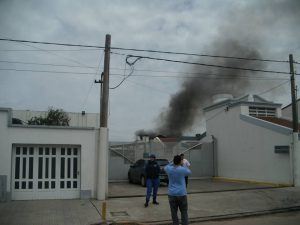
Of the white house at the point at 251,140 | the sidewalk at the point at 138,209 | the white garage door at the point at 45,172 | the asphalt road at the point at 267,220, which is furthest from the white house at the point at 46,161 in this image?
the white house at the point at 251,140

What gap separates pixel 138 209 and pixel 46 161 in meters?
4.34

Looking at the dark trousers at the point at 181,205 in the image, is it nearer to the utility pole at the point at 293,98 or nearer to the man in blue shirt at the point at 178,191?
the man in blue shirt at the point at 178,191

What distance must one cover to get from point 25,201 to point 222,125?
14.9m

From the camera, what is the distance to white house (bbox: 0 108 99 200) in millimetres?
13930

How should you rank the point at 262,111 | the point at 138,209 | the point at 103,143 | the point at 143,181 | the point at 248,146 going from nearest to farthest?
the point at 138,209 < the point at 103,143 < the point at 143,181 < the point at 248,146 < the point at 262,111

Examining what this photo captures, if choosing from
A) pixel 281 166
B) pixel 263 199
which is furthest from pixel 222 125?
pixel 263 199

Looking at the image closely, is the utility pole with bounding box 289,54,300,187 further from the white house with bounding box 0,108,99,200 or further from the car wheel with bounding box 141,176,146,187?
the white house with bounding box 0,108,99,200

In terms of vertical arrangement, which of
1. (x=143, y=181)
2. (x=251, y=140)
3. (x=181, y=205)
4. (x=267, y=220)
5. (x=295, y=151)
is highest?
(x=251, y=140)

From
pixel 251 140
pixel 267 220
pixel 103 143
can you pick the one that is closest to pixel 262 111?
pixel 251 140

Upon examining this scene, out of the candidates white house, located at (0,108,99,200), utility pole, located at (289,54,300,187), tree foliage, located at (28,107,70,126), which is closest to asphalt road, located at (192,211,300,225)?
white house, located at (0,108,99,200)

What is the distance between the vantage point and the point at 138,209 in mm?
12250

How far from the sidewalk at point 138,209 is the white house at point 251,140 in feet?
14.4

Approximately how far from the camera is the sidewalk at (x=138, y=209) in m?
10.7

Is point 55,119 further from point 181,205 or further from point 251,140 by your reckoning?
point 181,205
